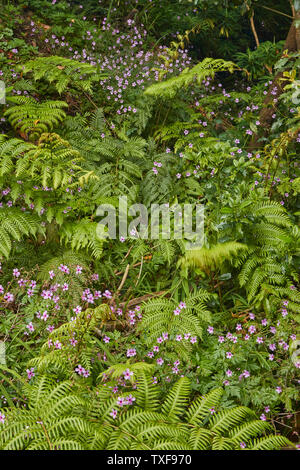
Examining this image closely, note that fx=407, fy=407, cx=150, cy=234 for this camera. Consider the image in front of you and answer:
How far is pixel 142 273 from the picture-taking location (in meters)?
3.55

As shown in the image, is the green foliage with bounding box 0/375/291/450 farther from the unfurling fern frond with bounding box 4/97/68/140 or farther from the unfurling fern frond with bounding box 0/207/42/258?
the unfurling fern frond with bounding box 4/97/68/140

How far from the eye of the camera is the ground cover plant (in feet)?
7.88

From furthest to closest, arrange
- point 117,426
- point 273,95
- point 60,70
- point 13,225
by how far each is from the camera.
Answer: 1. point 273,95
2. point 60,70
3. point 13,225
4. point 117,426

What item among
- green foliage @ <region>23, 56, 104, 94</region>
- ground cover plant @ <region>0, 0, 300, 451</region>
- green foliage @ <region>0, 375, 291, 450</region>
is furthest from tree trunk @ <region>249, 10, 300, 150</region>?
green foliage @ <region>0, 375, 291, 450</region>

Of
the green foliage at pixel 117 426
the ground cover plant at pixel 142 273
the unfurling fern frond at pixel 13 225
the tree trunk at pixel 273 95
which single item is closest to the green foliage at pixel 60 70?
the ground cover plant at pixel 142 273

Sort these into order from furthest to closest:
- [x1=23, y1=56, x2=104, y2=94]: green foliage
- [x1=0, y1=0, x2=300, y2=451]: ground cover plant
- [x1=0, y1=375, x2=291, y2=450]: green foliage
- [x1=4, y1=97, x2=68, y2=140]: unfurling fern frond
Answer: [x1=23, y1=56, x2=104, y2=94]: green foliage, [x1=4, y1=97, x2=68, y2=140]: unfurling fern frond, [x1=0, y1=0, x2=300, y2=451]: ground cover plant, [x1=0, y1=375, x2=291, y2=450]: green foliage

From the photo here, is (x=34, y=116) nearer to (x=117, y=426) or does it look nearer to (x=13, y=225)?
(x=13, y=225)

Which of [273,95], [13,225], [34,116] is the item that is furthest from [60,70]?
[273,95]

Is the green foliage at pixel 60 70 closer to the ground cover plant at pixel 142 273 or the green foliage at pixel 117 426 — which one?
the ground cover plant at pixel 142 273

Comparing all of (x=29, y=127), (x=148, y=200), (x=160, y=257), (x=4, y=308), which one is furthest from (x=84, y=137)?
(x=4, y=308)

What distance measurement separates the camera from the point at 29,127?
384 centimetres

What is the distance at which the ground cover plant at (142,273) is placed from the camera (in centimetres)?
240

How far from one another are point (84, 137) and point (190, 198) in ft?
4.16

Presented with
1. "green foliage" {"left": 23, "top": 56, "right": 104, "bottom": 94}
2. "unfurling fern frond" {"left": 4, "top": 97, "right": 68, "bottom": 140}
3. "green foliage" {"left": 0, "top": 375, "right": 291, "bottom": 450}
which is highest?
"green foliage" {"left": 23, "top": 56, "right": 104, "bottom": 94}
